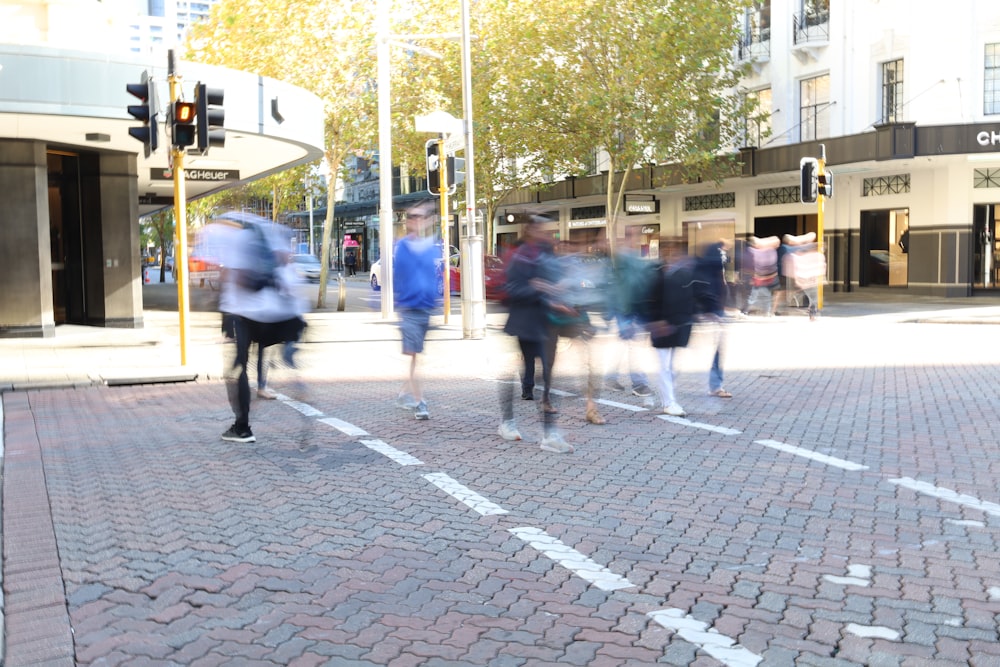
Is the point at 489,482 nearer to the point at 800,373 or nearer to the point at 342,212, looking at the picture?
the point at 800,373

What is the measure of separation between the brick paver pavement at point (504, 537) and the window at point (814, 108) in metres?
22.6

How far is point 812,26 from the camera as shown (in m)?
31.0

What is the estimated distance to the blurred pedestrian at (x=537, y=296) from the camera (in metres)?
7.55

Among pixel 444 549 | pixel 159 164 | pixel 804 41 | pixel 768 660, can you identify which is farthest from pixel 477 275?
pixel 804 41

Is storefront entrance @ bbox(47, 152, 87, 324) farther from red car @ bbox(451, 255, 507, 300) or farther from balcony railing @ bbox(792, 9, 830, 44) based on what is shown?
balcony railing @ bbox(792, 9, 830, 44)

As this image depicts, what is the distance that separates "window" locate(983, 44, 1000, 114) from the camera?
26672 millimetres

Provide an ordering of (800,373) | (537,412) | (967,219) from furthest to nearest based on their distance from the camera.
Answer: (967,219)
(800,373)
(537,412)

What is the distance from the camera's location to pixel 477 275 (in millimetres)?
17562

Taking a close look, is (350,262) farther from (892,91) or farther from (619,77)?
(892,91)

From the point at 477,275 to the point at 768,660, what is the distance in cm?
1411

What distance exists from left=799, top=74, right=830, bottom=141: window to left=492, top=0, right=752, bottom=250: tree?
6.52ft

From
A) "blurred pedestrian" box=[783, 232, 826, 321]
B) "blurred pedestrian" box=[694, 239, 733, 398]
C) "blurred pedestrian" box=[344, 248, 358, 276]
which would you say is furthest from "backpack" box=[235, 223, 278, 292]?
"blurred pedestrian" box=[344, 248, 358, 276]

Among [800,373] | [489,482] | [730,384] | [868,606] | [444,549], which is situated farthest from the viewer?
[800,373]

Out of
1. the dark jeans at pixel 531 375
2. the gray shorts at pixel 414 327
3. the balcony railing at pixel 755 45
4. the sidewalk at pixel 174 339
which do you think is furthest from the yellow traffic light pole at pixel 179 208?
the balcony railing at pixel 755 45
